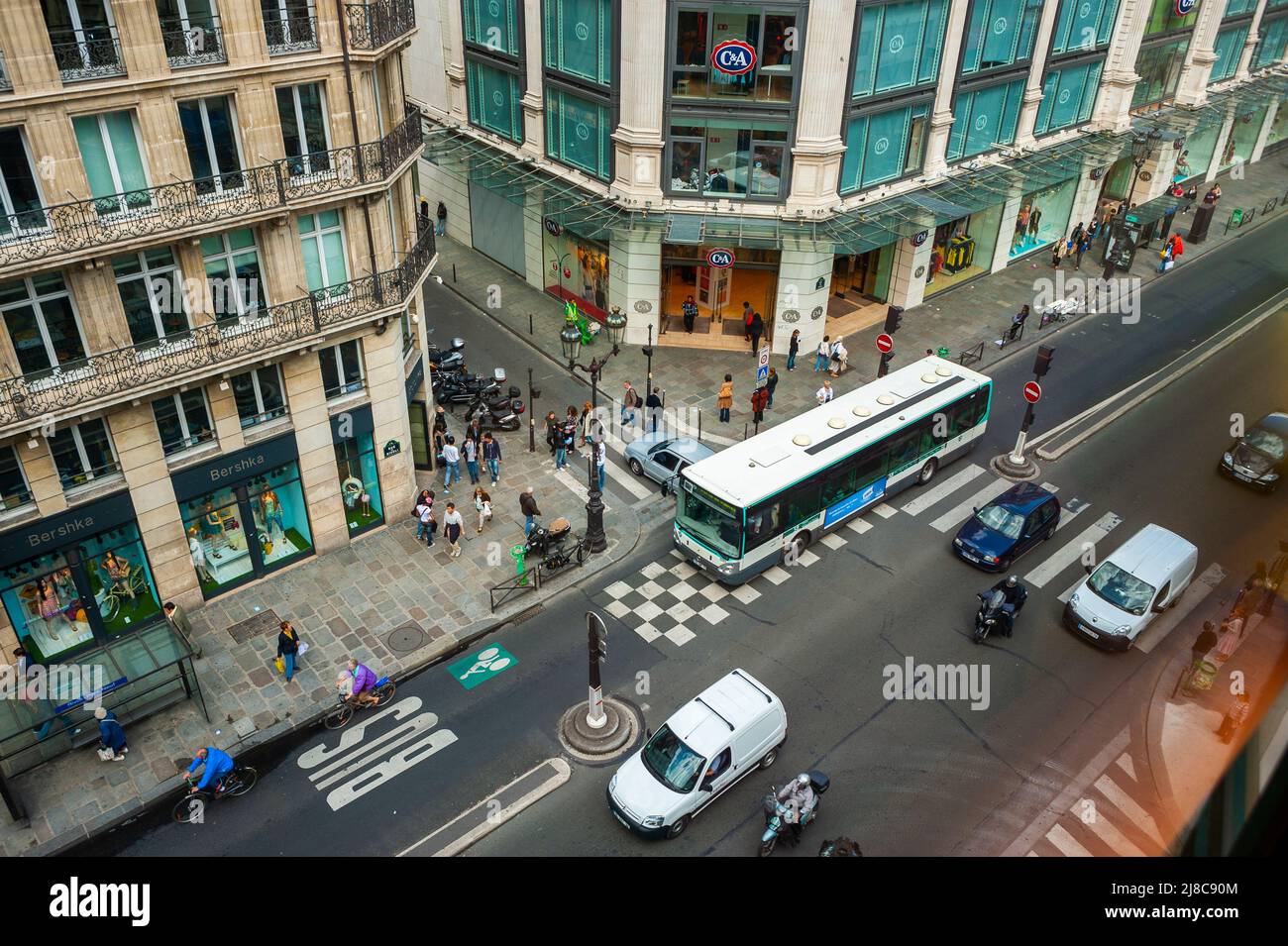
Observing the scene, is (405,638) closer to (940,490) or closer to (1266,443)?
(940,490)

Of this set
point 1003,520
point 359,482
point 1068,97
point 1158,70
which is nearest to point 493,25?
point 359,482

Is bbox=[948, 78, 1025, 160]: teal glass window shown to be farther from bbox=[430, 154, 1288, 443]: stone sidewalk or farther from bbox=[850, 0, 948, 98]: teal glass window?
bbox=[430, 154, 1288, 443]: stone sidewalk

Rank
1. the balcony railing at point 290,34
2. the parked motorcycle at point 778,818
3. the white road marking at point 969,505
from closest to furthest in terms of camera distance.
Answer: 1. the parked motorcycle at point 778,818
2. the balcony railing at point 290,34
3. the white road marking at point 969,505

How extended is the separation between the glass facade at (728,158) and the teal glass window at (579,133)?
289 centimetres

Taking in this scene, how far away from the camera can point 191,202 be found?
2133 cm

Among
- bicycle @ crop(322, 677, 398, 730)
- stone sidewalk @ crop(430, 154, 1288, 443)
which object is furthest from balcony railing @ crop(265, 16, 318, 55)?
stone sidewalk @ crop(430, 154, 1288, 443)

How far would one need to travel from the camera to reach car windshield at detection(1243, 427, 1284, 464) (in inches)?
1227

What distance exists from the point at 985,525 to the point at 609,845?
48.9 feet

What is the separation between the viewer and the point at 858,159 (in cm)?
Answer: 3669

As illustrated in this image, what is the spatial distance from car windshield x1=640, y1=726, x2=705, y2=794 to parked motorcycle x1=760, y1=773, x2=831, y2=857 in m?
1.60

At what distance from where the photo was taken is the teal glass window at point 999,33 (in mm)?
37531

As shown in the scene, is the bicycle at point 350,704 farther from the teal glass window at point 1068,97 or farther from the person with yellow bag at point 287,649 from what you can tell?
the teal glass window at point 1068,97

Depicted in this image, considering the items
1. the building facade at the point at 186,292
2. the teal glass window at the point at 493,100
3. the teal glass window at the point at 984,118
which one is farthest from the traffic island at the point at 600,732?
the teal glass window at the point at 984,118

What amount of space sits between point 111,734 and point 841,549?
19.5 meters
